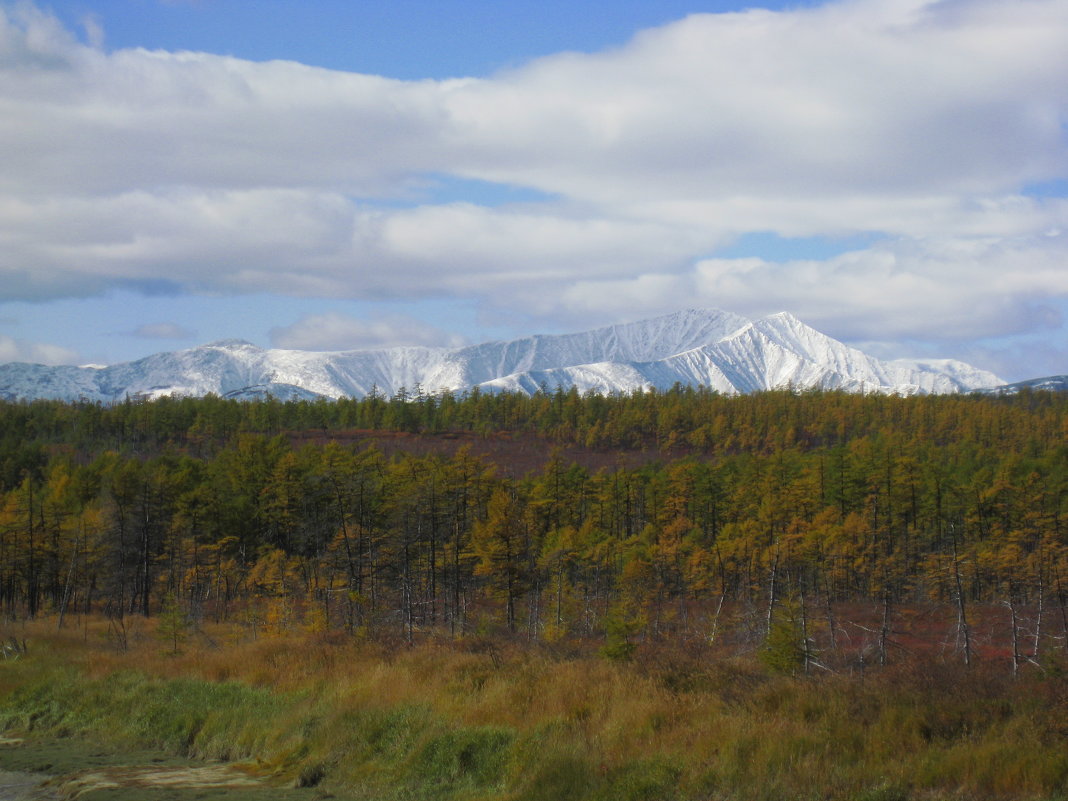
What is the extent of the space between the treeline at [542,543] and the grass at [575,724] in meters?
13.3

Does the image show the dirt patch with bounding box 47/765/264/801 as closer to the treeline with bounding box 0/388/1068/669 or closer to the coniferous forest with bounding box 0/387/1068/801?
the coniferous forest with bounding box 0/387/1068/801

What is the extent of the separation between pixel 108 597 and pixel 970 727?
64484 mm

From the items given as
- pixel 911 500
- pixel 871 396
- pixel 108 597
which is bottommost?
pixel 108 597

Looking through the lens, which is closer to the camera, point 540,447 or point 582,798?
point 582,798

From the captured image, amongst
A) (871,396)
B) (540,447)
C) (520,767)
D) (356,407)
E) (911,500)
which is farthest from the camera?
(871,396)

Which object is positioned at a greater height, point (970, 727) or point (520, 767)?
point (970, 727)

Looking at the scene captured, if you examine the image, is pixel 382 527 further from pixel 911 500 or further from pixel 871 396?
pixel 871 396

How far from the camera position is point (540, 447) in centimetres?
16088

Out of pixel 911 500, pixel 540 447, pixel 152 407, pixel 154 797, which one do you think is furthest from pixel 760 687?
pixel 152 407

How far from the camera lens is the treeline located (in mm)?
49031

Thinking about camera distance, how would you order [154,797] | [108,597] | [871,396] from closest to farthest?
[154,797], [108,597], [871,396]

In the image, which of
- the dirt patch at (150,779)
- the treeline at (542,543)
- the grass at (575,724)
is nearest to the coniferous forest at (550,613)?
the grass at (575,724)

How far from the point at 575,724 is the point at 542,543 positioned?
52200mm

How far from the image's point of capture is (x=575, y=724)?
15.1 m
